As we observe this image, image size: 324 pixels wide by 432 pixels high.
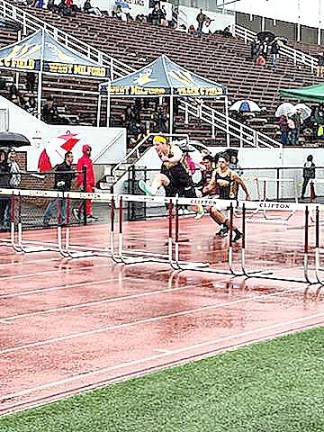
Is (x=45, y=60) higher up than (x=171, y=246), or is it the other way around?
(x=45, y=60)

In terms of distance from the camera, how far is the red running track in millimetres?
8109

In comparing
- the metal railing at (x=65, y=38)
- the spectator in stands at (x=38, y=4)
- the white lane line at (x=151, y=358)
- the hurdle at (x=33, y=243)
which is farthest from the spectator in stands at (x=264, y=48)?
the white lane line at (x=151, y=358)

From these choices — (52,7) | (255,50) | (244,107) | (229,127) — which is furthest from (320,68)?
(229,127)

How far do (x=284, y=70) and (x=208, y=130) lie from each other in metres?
14.8

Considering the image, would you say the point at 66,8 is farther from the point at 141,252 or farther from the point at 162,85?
the point at 141,252

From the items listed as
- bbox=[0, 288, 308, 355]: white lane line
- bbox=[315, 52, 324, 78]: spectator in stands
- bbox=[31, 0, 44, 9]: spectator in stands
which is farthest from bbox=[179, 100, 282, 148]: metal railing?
bbox=[0, 288, 308, 355]: white lane line

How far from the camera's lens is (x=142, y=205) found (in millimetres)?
24984

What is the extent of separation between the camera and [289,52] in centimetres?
5453

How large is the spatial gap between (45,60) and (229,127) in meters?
9.96

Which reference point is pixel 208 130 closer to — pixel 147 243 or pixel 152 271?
pixel 147 243

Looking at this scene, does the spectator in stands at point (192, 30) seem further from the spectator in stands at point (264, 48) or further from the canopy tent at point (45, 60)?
the canopy tent at point (45, 60)

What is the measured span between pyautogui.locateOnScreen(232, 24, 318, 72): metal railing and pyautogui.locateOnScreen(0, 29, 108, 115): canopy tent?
2628 centimetres

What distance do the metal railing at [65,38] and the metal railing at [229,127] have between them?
8.85 ft

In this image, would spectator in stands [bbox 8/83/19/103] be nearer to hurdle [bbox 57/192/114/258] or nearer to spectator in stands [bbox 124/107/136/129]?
spectator in stands [bbox 124/107/136/129]
